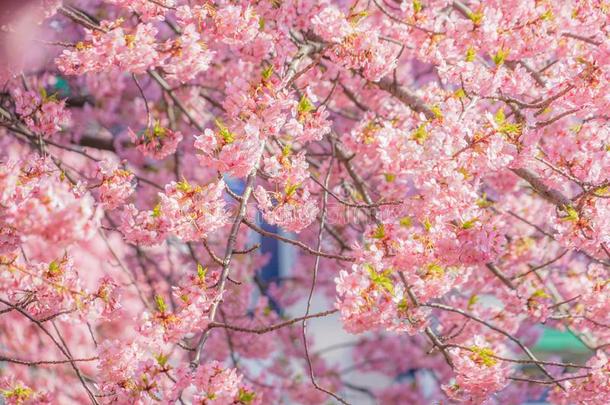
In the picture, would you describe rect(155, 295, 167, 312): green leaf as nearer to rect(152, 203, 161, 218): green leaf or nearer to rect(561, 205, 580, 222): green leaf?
rect(152, 203, 161, 218): green leaf

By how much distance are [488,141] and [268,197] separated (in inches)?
32.3

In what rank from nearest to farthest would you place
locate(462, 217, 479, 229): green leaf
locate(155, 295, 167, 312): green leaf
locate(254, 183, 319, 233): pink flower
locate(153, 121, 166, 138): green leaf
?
locate(155, 295, 167, 312): green leaf
locate(462, 217, 479, 229): green leaf
locate(254, 183, 319, 233): pink flower
locate(153, 121, 166, 138): green leaf

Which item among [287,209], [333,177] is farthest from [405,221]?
[333,177]

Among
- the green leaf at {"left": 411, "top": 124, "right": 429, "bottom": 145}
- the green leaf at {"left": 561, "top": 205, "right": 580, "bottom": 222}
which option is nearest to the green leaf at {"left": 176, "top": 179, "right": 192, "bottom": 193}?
the green leaf at {"left": 411, "top": 124, "right": 429, "bottom": 145}

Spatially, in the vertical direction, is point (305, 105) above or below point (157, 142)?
below

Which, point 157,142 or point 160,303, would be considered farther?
point 157,142

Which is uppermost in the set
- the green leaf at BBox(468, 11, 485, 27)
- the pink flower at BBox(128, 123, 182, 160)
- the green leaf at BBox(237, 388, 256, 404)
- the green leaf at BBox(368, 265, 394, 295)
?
the green leaf at BBox(468, 11, 485, 27)

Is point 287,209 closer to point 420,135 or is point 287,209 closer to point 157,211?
point 157,211

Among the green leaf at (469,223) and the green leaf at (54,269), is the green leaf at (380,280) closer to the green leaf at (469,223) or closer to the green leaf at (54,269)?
the green leaf at (469,223)

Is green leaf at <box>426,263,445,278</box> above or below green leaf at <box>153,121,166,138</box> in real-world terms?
below

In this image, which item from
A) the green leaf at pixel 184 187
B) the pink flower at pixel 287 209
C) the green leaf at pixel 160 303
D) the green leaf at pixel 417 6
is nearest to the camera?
the green leaf at pixel 160 303

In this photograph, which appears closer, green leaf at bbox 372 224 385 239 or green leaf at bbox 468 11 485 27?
green leaf at bbox 372 224 385 239

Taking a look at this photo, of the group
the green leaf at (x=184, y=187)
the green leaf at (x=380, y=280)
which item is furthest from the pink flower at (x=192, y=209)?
the green leaf at (x=380, y=280)

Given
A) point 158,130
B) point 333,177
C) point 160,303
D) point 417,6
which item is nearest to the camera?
point 160,303
